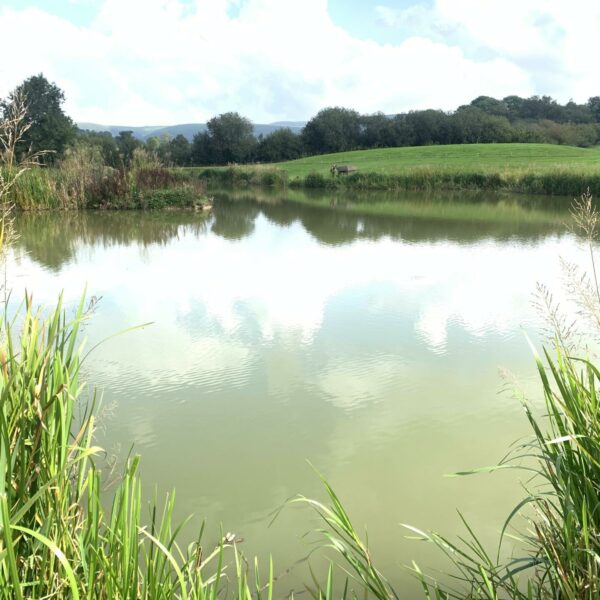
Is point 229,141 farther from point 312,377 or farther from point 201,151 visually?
point 312,377

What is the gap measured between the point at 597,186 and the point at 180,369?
14.2m

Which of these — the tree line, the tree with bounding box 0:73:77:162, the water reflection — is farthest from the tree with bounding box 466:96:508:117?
the water reflection

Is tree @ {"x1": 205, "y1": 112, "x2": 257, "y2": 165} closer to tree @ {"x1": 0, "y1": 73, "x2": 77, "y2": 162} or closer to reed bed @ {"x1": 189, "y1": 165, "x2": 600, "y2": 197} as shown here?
tree @ {"x1": 0, "y1": 73, "x2": 77, "y2": 162}

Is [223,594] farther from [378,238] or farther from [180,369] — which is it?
[378,238]

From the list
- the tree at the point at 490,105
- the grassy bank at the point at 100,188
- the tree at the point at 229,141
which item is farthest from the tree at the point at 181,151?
the grassy bank at the point at 100,188

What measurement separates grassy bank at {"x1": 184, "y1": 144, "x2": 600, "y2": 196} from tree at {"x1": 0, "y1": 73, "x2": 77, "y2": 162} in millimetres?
7022

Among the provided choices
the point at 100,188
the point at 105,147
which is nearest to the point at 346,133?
the point at 105,147

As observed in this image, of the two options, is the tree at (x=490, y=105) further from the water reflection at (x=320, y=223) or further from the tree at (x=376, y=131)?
the water reflection at (x=320, y=223)

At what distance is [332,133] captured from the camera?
4069 cm

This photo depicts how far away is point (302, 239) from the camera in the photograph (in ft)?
32.6

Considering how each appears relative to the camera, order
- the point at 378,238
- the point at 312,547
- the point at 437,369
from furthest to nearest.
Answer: the point at 378,238, the point at 437,369, the point at 312,547

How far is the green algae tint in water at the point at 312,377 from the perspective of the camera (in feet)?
7.84

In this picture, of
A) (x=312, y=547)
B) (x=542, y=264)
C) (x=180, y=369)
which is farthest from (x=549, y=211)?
(x=312, y=547)

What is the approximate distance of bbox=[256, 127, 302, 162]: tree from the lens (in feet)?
131
